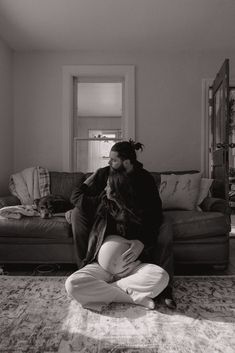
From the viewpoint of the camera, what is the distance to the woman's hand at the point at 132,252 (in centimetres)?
216

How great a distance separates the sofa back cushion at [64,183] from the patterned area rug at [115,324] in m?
1.45

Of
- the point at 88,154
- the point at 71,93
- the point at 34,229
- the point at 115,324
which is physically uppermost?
the point at 71,93

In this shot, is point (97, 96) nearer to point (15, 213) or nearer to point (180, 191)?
point (180, 191)

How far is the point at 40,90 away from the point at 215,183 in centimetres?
267

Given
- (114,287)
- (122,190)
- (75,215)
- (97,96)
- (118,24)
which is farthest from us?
(97,96)

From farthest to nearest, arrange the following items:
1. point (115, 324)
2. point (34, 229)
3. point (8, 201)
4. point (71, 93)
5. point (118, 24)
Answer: point (71, 93) < point (118, 24) < point (8, 201) < point (34, 229) < point (115, 324)

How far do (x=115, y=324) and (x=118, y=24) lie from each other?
3097 millimetres

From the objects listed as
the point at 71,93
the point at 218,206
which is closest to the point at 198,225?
the point at 218,206

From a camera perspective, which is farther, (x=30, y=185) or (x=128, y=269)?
(x=30, y=185)

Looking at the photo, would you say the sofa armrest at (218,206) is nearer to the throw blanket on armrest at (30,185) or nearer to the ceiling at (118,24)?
the throw blanket on armrest at (30,185)

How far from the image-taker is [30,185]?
3.72 meters

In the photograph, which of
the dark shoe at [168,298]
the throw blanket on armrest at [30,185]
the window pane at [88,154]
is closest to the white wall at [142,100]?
the window pane at [88,154]

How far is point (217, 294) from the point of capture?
2295 millimetres

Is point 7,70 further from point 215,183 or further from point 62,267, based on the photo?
point 215,183
